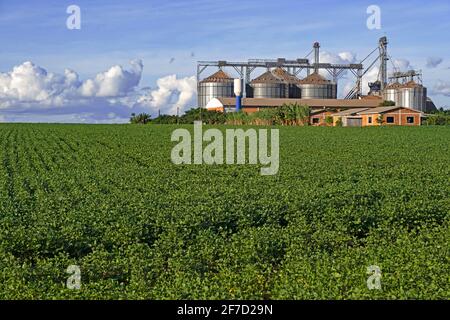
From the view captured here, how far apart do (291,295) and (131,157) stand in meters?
21.4

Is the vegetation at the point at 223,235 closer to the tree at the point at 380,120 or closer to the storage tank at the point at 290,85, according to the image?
the tree at the point at 380,120

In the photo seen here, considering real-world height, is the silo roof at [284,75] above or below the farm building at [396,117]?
above

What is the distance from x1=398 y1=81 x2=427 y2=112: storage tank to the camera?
324ft

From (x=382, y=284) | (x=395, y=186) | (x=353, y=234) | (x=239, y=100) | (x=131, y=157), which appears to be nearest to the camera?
(x=382, y=284)

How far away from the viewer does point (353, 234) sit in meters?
12.3

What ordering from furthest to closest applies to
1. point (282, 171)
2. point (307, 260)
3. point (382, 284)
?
point (282, 171) → point (307, 260) → point (382, 284)

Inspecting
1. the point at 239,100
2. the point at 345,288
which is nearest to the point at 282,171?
the point at 345,288

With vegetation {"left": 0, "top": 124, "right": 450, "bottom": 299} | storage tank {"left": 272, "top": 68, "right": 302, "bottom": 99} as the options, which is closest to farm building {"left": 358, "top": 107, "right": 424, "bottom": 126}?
storage tank {"left": 272, "top": 68, "right": 302, "bottom": 99}

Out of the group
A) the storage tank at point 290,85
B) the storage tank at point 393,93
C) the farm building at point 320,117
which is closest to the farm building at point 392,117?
the farm building at point 320,117

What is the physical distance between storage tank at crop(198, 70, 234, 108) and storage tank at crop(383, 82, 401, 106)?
23171 mm

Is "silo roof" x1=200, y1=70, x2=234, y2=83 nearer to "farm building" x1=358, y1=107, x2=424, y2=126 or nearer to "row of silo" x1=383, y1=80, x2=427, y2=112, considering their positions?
"row of silo" x1=383, y1=80, x2=427, y2=112

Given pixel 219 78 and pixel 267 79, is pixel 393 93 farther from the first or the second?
pixel 219 78

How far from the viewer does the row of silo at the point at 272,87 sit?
98.9 m
